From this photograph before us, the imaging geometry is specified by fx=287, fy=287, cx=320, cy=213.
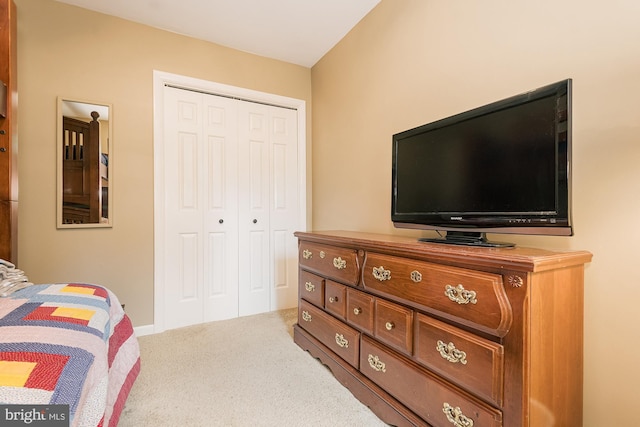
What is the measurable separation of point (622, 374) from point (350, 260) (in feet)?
3.98

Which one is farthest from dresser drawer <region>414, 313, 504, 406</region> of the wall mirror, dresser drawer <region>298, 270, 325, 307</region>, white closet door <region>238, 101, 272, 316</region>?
the wall mirror

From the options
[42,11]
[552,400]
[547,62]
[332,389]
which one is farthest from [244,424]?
[42,11]

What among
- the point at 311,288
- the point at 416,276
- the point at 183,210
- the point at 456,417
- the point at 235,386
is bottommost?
the point at 235,386

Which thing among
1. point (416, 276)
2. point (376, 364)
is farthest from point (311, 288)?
point (416, 276)

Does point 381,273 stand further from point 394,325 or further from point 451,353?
point 451,353

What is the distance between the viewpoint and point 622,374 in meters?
1.12

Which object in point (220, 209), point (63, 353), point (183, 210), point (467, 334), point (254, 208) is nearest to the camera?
point (63, 353)

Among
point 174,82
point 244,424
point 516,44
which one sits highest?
point 174,82

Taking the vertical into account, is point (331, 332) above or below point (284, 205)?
below

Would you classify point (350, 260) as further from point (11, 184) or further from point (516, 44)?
point (11, 184)

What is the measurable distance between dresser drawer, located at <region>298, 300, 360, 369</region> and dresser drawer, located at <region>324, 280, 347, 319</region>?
6 centimetres

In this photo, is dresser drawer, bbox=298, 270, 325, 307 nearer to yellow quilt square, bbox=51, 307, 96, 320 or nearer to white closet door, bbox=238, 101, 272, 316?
white closet door, bbox=238, 101, 272, 316

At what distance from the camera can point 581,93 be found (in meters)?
1.24

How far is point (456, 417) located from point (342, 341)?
2.53 ft
